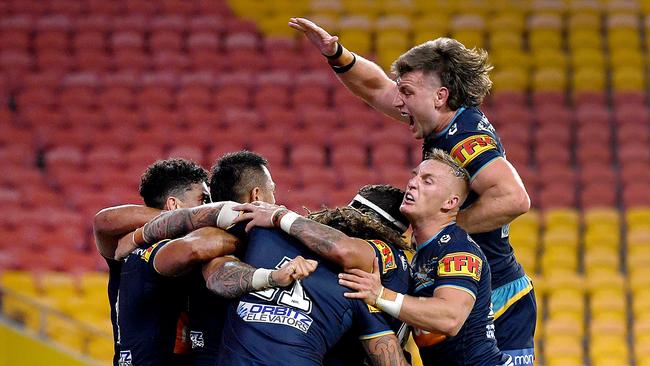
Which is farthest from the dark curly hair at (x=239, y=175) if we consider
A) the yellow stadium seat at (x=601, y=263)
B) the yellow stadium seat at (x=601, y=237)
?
the yellow stadium seat at (x=601, y=237)

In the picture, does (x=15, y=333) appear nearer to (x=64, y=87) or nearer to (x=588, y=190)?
(x=64, y=87)

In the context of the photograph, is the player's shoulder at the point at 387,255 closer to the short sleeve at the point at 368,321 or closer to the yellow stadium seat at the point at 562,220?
the short sleeve at the point at 368,321

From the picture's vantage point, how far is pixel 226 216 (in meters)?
4.21

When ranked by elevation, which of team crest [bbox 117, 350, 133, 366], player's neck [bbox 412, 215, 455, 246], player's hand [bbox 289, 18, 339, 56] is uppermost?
player's hand [bbox 289, 18, 339, 56]

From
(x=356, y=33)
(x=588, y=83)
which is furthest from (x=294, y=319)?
(x=356, y=33)

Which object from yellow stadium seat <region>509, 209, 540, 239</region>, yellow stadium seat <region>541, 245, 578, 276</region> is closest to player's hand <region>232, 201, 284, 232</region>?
yellow stadium seat <region>541, 245, 578, 276</region>

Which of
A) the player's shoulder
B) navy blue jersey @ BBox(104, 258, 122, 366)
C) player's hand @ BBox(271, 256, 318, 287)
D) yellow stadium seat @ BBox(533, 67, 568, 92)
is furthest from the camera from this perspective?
yellow stadium seat @ BBox(533, 67, 568, 92)

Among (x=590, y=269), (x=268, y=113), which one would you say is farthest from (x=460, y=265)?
(x=268, y=113)

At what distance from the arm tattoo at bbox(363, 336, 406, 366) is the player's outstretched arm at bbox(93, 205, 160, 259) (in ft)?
4.33

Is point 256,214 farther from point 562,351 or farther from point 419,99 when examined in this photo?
point 562,351

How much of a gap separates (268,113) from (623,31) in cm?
486

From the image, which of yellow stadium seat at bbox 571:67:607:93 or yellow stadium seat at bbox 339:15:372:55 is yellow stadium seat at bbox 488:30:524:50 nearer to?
yellow stadium seat at bbox 571:67:607:93

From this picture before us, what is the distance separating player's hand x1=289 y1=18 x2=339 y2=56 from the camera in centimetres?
516

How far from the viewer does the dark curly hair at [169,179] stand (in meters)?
4.87
